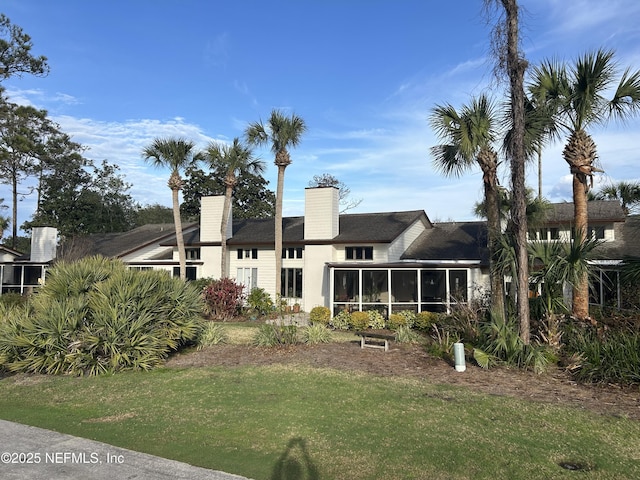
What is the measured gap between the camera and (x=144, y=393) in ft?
27.7

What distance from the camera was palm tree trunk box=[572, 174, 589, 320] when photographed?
1056cm

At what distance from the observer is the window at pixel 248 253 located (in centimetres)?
2522

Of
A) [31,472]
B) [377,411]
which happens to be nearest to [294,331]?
[377,411]

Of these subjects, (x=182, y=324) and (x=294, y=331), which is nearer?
(x=182, y=324)

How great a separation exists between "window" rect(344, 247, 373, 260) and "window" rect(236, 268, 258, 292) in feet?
17.7

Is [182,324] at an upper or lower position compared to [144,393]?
upper

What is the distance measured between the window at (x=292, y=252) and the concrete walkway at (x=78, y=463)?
18363 millimetres

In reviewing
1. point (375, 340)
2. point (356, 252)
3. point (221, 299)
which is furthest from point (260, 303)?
point (375, 340)

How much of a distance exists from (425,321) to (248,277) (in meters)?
12.2

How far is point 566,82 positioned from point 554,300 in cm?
544

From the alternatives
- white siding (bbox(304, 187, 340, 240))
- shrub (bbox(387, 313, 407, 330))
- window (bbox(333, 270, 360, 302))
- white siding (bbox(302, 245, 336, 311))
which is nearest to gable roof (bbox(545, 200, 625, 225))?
shrub (bbox(387, 313, 407, 330))

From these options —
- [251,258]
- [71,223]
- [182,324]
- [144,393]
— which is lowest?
[144,393]

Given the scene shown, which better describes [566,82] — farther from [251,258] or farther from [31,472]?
[251,258]

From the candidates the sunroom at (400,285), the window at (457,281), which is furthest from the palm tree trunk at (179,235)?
the window at (457,281)
